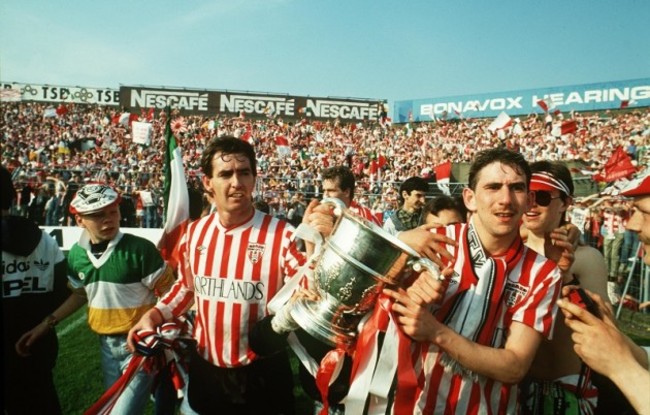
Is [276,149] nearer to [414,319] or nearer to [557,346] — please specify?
[557,346]

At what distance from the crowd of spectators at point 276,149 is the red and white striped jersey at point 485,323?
10.0 m

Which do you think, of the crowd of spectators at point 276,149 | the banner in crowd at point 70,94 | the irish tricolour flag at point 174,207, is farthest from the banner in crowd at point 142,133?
the banner in crowd at point 70,94

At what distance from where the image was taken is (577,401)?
2.21 m

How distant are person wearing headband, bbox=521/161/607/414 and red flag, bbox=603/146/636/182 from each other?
Answer: 8.01 metres

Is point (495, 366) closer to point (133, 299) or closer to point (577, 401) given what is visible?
point (577, 401)

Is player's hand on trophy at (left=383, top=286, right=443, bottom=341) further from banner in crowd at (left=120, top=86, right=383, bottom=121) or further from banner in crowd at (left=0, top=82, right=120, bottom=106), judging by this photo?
banner in crowd at (left=0, top=82, right=120, bottom=106)

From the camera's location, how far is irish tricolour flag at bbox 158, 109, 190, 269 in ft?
13.3

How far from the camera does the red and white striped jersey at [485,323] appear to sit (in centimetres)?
183

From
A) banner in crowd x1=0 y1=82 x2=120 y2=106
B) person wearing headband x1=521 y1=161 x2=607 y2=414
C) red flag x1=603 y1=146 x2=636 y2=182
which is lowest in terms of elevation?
person wearing headband x1=521 y1=161 x2=607 y2=414

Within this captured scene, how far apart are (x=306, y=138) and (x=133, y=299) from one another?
28241 mm

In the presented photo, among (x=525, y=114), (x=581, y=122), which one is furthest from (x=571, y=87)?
(x=581, y=122)

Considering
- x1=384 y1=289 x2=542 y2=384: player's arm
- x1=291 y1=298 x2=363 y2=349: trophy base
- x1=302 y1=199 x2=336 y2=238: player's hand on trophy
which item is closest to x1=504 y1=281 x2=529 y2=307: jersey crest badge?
x1=384 y1=289 x2=542 y2=384: player's arm

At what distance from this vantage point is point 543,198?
2615mm

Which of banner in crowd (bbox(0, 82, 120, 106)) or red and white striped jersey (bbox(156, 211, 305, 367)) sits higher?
banner in crowd (bbox(0, 82, 120, 106))
